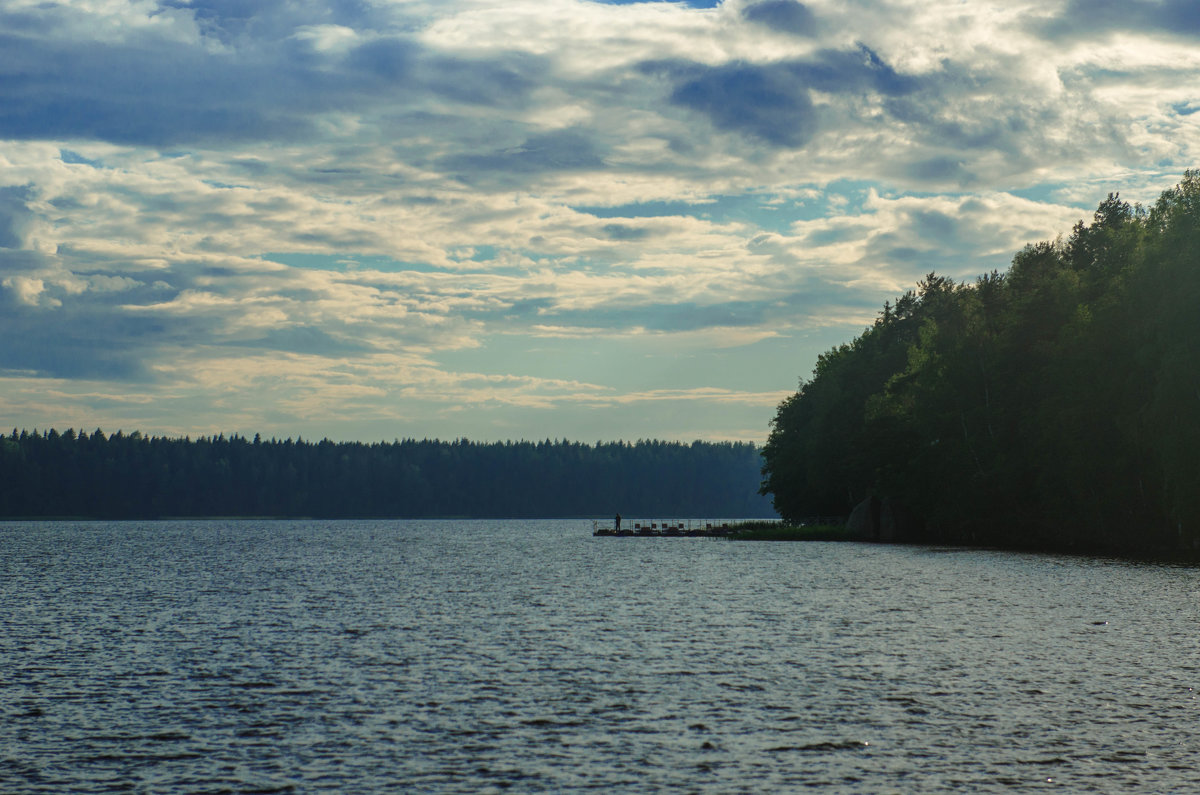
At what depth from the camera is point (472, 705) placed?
2486 centimetres

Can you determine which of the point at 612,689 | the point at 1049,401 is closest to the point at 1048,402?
the point at 1049,401

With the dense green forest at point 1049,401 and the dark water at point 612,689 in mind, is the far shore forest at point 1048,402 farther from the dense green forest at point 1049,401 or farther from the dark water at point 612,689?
the dark water at point 612,689

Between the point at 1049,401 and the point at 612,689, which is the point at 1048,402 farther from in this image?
the point at 612,689

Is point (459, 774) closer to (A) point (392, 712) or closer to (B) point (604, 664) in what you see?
(A) point (392, 712)

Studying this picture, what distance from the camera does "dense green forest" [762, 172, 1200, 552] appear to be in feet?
228

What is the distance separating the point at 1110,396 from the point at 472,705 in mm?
64124

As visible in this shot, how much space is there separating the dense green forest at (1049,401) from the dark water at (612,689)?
18.5 m

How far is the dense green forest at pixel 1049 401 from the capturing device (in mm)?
69562

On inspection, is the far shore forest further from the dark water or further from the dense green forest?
the dark water

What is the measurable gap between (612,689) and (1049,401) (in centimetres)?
6553

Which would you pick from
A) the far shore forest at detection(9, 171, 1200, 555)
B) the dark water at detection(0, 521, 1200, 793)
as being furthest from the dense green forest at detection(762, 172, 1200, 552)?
the dark water at detection(0, 521, 1200, 793)

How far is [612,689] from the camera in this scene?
87.8ft

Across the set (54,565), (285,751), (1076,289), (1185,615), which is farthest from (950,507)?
(285,751)

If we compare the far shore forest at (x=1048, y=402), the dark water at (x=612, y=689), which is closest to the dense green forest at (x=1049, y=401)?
the far shore forest at (x=1048, y=402)
